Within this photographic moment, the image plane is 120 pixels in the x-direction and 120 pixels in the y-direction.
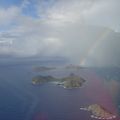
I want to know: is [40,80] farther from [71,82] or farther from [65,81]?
[71,82]

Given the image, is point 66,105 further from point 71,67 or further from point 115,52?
point 115,52

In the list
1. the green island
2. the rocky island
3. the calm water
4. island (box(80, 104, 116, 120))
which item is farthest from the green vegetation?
island (box(80, 104, 116, 120))

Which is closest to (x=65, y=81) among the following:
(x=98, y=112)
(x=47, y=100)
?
(x=47, y=100)

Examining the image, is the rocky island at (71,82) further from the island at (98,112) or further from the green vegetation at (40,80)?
the island at (98,112)

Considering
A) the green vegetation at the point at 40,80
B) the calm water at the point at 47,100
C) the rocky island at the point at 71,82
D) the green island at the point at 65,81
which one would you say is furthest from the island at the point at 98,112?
the green vegetation at the point at 40,80

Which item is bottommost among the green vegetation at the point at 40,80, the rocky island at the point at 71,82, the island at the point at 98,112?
the island at the point at 98,112

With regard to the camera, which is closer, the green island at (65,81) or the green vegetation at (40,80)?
the green island at (65,81)

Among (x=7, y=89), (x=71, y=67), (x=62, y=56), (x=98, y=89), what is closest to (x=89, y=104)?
(x=98, y=89)

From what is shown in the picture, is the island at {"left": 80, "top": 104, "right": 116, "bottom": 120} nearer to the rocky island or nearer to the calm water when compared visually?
the calm water
